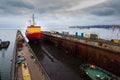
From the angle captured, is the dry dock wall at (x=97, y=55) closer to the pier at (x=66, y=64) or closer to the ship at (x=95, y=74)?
the pier at (x=66, y=64)

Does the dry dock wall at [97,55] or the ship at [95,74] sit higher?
the dry dock wall at [97,55]

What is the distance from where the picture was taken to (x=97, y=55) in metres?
24.9

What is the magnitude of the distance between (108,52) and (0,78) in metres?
18.0

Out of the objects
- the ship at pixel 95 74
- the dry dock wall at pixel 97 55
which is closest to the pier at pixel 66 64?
the dry dock wall at pixel 97 55

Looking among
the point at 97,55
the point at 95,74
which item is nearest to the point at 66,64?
the point at 97,55

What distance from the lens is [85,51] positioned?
29.2m

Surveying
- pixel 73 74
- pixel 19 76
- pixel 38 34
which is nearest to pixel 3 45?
pixel 38 34

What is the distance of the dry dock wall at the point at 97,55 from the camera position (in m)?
20.6

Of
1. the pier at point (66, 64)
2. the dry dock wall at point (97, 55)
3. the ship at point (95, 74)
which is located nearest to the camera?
the pier at point (66, 64)

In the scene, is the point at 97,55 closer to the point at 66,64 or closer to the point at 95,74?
the point at 66,64

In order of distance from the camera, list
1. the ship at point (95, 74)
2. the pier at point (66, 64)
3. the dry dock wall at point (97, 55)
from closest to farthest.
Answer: the pier at point (66, 64) → the ship at point (95, 74) → the dry dock wall at point (97, 55)

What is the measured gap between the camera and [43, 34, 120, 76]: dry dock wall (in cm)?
2059

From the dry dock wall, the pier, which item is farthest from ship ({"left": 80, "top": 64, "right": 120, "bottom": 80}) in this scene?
the dry dock wall

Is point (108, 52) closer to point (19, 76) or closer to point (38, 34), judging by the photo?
point (19, 76)
